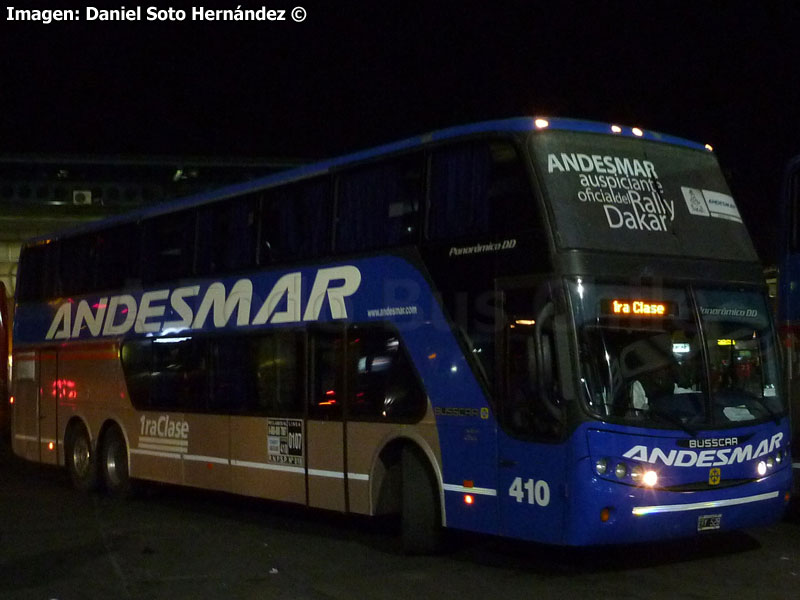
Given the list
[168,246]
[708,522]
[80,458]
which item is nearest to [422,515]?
[708,522]

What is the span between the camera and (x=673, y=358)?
972 cm

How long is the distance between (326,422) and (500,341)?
9.51 ft

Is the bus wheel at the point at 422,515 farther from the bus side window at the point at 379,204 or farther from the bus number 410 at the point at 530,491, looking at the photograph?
the bus side window at the point at 379,204

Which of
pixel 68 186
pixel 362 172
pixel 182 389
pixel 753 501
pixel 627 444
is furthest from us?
pixel 68 186

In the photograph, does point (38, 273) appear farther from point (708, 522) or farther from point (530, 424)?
point (708, 522)

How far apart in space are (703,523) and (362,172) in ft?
16.2

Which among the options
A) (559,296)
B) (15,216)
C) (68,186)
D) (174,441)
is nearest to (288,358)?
(174,441)

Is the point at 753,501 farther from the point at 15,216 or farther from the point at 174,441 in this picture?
the point at 15,216

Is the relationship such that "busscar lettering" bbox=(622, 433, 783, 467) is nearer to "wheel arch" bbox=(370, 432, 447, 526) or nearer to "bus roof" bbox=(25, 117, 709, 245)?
"wheel arch" bbox=(370, 432, 447, 526)

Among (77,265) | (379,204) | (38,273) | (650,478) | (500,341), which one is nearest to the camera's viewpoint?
(650,478)

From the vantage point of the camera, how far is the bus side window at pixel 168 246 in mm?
15078

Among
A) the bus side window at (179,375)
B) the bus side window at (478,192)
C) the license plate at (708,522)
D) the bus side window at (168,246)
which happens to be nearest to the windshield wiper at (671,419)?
the license plate at (708,522)

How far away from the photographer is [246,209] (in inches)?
549

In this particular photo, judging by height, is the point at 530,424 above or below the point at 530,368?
below
